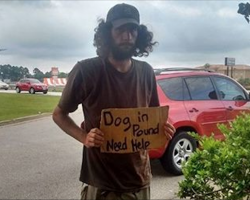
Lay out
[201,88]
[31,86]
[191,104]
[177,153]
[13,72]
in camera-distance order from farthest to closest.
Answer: [13,72] → [31,86] → [201,88] → [191,104] → [177,153]

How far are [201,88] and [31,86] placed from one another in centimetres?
3041

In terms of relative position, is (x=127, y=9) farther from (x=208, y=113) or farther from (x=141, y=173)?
(x=208, y=113)

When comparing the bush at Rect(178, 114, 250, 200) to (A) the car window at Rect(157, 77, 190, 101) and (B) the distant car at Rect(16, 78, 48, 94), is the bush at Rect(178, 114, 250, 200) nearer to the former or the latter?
(A) the car window at Rect(157, 77, 190, 101)

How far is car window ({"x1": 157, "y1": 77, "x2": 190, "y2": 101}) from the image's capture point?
659 cm

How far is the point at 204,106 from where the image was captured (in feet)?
22.5

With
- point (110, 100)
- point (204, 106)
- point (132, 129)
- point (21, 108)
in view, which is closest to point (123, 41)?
point (110, 100)

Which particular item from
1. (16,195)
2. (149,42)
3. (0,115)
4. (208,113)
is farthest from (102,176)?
(0,115)

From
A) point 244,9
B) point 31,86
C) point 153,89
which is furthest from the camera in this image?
point 31,86

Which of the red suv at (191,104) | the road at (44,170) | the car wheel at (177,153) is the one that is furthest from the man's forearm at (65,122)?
the car wheel at (177,153)

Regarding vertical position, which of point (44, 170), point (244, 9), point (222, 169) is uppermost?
point (244, 9)

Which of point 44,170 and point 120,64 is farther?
point 44,170

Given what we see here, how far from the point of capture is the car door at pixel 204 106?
6707mm

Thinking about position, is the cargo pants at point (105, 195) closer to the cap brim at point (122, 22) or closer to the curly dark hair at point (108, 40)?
the curly dark hair at point (108, 40)

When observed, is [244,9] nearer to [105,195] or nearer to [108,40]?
[108,40]
